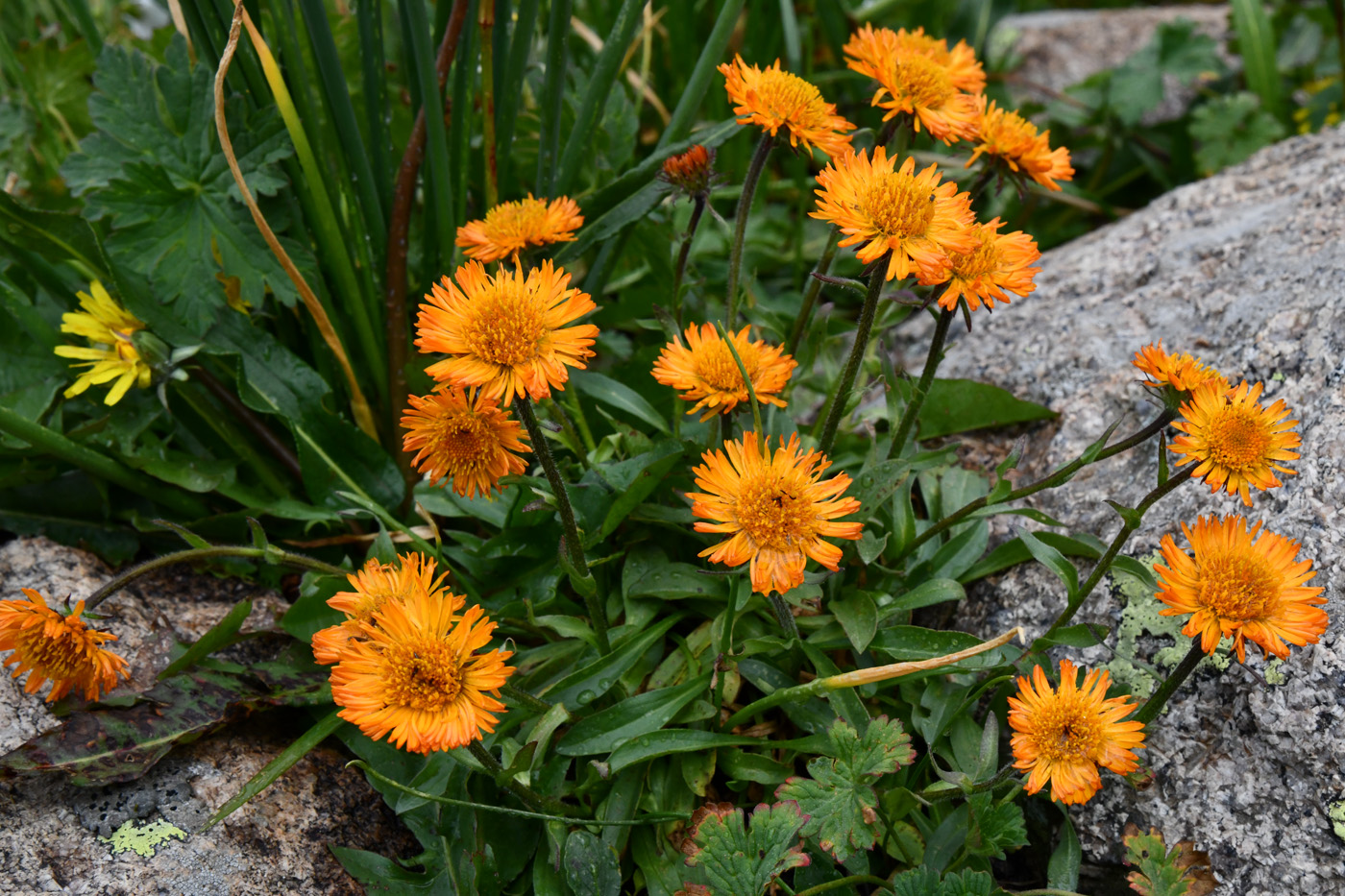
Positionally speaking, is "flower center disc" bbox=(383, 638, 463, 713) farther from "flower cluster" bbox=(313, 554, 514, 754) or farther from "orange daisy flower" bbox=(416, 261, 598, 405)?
"orange daisy flower" bbox=(416, 261, 598, 405)

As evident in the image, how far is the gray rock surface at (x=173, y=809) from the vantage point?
156 centimetres

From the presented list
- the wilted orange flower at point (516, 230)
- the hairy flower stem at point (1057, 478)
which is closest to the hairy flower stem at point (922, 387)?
the hairy flower stem at point (1057, 478)

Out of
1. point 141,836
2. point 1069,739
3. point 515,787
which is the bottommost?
point 141,836

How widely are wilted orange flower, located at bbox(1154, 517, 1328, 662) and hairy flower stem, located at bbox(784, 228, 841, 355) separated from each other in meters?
0.84

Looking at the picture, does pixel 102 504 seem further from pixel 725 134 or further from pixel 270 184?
pixel 725 134

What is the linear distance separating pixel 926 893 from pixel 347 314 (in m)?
1.79

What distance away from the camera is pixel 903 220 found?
1.47 m

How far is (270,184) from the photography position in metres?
2.01

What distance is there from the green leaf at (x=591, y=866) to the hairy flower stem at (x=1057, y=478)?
0.85 m

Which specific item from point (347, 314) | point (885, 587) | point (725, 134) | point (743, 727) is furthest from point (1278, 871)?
point (347, 314)

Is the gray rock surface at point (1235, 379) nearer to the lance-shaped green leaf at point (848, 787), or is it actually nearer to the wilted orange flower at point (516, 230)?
the lance-shaped green leaf at point (848, 787)

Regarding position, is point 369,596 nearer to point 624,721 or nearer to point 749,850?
point 624,721

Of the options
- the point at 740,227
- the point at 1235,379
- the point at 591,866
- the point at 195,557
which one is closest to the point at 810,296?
the point at 740,227

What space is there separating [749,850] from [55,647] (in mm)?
1249
